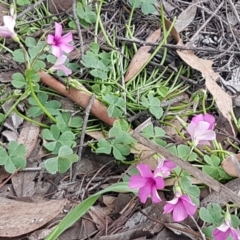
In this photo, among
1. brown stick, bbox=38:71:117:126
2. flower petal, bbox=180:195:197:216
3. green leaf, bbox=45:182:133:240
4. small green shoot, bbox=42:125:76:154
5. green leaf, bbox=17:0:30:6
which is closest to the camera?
green leaf, bbox=45:182:133:240

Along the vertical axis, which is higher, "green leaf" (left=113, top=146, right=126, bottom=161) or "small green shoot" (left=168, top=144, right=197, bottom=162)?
"small green shoot" (left=168, top=144, right=197, bottom=162)

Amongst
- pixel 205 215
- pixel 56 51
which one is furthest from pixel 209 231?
pixel 56 51

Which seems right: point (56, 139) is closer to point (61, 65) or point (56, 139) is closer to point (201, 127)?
point (61, 65)

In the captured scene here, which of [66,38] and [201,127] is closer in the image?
[201,127]

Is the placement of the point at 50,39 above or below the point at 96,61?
above

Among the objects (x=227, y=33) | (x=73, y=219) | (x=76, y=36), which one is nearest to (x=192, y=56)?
(x=227, y=33)

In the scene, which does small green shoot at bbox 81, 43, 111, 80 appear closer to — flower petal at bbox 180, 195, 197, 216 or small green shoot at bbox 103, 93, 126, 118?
small green shoot at bbox 103, 93, 126, 118

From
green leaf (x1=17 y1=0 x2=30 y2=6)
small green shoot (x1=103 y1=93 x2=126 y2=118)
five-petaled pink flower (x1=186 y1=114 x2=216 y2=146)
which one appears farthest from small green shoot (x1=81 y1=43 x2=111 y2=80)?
five-petaled pink flower (x1=186 y1=114 x2=216 y2=146)

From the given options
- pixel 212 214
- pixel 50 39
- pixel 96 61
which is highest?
pixel 50 39
